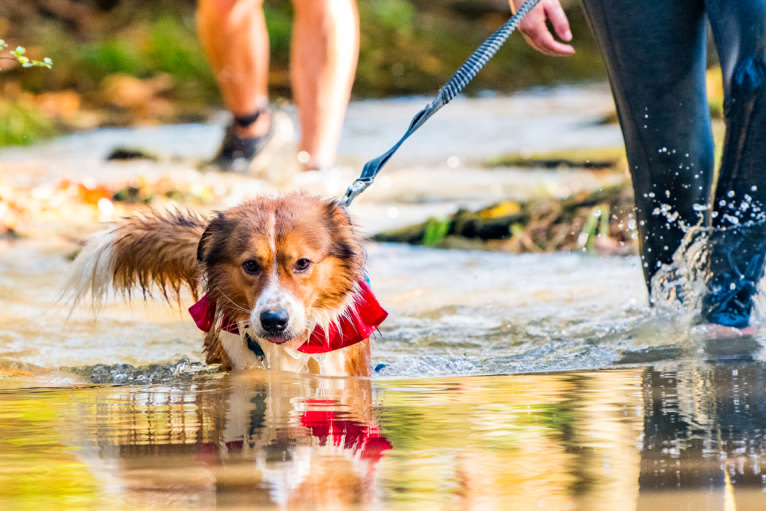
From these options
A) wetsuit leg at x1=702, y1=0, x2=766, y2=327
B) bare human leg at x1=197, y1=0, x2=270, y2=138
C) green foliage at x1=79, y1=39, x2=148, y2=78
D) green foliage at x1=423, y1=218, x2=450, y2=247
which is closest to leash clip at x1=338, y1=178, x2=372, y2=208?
wetsuit leg at x1=702, y1=0, x2=766, y2=327

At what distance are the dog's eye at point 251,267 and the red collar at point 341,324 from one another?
214 millimetres

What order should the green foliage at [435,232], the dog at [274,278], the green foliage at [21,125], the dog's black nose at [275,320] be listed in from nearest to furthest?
the dog's black nose at [275,320], the dog at [274,278], the green foliage at [435,232], the green foliage at [21,125]

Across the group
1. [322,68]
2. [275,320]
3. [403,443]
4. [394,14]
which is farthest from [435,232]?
[394,14]

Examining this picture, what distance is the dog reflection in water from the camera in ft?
6.36

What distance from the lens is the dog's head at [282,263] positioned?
3.44 m

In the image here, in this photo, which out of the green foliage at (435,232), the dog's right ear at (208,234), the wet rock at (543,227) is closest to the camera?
the dog's right ear at (208,234)

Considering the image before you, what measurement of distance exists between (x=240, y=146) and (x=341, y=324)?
411 cm

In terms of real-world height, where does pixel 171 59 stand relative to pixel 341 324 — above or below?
above

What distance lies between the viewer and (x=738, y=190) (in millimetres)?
3631

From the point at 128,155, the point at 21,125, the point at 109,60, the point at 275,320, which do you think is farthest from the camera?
the point at 109,60

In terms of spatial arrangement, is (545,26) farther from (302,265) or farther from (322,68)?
(322,68)

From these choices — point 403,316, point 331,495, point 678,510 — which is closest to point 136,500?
point 331,495

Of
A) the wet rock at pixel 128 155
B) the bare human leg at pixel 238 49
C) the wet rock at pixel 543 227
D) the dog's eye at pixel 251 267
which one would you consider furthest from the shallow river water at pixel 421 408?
the wet rock at pixel 128 155

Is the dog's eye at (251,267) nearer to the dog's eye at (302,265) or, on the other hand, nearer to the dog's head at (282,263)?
the dog's head at (282,263)
